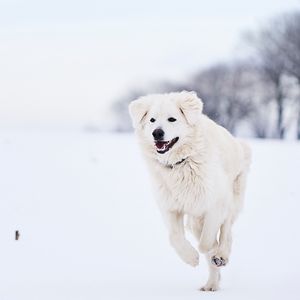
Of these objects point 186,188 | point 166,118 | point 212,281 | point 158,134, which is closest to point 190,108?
point 166,118

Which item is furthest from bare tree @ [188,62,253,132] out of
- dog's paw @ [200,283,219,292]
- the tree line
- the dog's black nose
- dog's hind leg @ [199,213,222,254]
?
the dog's black nose

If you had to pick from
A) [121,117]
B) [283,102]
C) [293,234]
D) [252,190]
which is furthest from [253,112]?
[293,234]

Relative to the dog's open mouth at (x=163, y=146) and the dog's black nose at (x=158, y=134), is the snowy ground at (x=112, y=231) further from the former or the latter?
the dog's black nose at (x=158, y=134)

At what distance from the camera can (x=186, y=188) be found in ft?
22.6

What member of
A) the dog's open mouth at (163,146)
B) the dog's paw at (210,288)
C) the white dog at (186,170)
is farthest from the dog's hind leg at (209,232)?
the dog's open mouth at (163,146)

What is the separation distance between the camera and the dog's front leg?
6.89 meters

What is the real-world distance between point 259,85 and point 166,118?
41055mm

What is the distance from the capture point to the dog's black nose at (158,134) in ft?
22.3

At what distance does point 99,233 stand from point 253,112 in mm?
37512

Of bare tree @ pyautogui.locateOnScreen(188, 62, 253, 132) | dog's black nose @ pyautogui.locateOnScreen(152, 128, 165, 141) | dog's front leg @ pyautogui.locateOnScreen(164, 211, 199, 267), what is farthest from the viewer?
bare tree @ pyautogui.locateOnScreen(188, 62, 253, 132)

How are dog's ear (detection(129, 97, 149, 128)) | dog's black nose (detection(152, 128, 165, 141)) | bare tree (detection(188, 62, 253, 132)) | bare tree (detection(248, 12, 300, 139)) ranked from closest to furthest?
dog's black nose (detection(152, 128, 165, 141))
dog's ear (detection(129, 97, 149, 128))
bare tree (detection(248, 12, 300, 139))
bare tree (detection(188, 62, 253, 132))

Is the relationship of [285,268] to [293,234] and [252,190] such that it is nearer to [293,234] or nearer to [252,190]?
[293,234]

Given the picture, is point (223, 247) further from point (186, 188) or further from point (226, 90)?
point (226, 90)

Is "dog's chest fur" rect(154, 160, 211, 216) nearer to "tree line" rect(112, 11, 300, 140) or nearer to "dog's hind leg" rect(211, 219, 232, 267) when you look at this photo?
"dog's hind leg" rect(211, 219, 232, 267)
